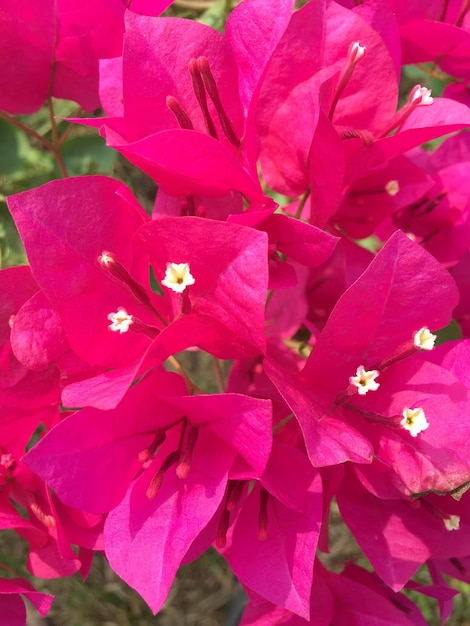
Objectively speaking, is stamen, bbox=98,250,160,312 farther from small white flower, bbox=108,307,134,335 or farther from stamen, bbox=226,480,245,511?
stamen, bbox=226,480,245,511

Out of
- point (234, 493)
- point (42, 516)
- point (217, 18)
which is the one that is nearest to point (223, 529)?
point (234, 493)

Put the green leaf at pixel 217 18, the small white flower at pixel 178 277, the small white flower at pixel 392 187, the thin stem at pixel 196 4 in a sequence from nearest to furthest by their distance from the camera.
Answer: the small white flower at pixel 178 277 < the small white flower at pixel 392 187 < the green leaf at pixel 217 18 < the thin stem at pixel 196 4

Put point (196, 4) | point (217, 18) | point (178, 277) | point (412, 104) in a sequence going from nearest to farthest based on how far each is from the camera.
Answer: point (178, 277) < point (412, 104) < point (217, 18) < point (196, 4)

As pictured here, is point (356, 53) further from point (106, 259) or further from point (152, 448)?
point (152, 448)

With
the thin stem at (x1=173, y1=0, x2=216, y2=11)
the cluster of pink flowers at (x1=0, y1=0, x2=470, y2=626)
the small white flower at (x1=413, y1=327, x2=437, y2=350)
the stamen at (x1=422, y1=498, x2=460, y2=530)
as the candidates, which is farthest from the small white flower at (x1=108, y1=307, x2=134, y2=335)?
the thin stem at (x1=173, y1=0, x2=216, y2=11)

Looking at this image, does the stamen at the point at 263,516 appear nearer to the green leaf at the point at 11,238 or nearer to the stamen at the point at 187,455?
the stamen at the point at 187,455

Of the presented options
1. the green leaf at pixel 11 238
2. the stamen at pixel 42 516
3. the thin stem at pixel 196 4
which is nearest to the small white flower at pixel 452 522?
the stamen at pixel 42 516

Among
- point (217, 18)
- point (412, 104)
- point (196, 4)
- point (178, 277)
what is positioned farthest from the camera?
point (196, 4)
